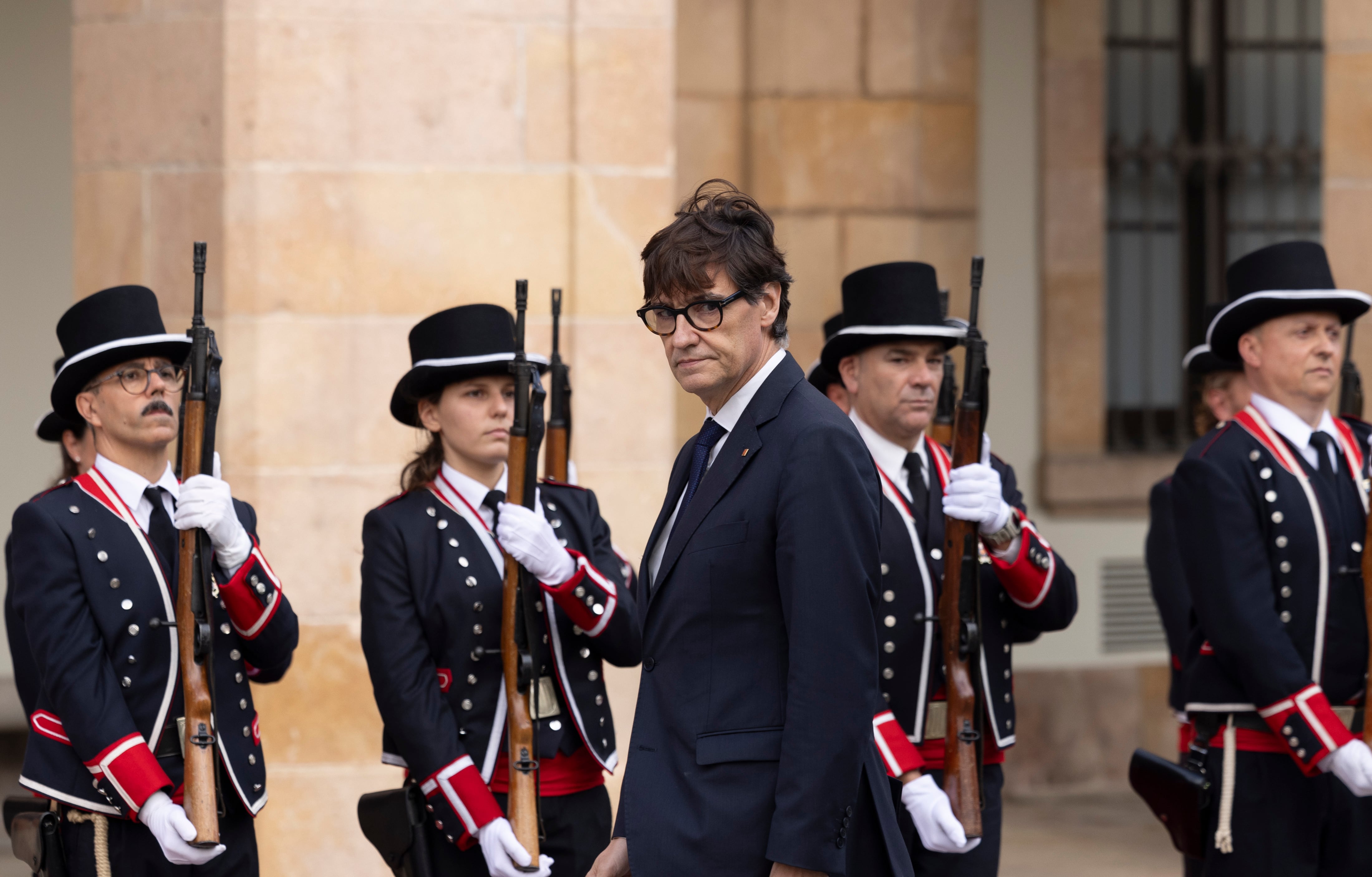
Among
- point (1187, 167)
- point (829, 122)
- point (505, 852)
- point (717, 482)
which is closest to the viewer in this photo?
point (717, 482)

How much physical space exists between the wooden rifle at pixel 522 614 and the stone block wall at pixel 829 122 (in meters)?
3.84

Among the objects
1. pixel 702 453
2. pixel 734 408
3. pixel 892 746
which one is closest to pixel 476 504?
pixel 892 746

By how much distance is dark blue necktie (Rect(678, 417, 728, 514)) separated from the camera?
3.00m

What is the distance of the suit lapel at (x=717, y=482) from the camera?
2.87 m

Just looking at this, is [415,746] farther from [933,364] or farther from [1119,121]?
[1119,121]

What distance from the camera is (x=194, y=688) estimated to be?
3.71 m

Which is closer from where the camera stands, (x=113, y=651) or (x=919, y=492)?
(x=113, y=651)

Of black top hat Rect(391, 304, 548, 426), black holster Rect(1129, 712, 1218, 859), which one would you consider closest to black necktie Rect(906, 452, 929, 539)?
black holster Rect(1129, 712, 1218, 859)

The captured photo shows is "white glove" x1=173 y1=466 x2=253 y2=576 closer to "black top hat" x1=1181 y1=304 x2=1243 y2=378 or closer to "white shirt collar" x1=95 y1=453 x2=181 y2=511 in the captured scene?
"white shirt collar" x1=95 y1=453 x2=181 y2=511

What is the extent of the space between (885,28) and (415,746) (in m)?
5.17

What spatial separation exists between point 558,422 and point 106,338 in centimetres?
136

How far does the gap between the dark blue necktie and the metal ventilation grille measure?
5.76m

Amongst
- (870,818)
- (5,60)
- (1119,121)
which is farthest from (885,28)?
(870,818)

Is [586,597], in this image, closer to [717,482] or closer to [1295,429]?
[717,482]
